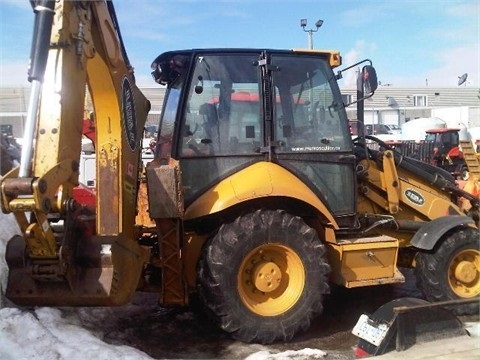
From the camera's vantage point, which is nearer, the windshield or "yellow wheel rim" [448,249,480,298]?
the windshield

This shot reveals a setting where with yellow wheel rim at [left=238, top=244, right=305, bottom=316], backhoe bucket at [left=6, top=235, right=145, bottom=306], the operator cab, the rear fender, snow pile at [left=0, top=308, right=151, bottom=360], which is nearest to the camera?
snow pile at [left=0, top=308, right=151, bottom=360]

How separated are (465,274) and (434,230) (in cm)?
58

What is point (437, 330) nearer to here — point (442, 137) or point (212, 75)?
point (212, 75)

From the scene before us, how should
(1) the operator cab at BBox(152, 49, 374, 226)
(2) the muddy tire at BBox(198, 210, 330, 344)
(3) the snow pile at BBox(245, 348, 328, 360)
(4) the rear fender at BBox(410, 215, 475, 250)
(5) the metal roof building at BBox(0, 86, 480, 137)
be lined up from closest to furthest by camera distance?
(3) the snow pile at BBox(245, 348, 328, 360) < (2) the muddy tire at BBox(198, 210, 330, 344) < (1) the operator cab at BBox(152, 49, 374, 226) < (4) the rear fender at BBox(410, 215, 475, 250) < (5) the metal roof building at BBox(0, 86, 480, 137)

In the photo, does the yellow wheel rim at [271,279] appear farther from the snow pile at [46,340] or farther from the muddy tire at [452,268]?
the muddy tire at [452,268]

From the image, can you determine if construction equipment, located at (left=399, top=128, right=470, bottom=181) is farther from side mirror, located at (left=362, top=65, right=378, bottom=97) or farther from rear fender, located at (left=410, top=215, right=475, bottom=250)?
side mirror, located at (left=362, top=65, right=378, bottom=97)

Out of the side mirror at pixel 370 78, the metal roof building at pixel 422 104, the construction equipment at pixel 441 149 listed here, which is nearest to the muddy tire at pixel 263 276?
the side mirror at pixel 370 78

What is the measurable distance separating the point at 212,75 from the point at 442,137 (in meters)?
17.6

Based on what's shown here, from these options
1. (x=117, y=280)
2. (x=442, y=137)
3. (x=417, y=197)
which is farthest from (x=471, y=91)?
(x=117, y=280)

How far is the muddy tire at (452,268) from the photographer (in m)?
5.07

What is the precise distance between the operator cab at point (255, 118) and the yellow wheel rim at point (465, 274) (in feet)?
4.15

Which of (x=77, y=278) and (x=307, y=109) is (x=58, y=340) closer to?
(x=77, y=278)

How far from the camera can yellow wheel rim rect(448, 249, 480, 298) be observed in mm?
5203

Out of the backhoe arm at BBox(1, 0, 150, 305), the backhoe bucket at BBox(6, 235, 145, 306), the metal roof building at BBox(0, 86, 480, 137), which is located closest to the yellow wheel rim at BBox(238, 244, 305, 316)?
the backhoe arm at BBox(1, 0, 150, 305)
